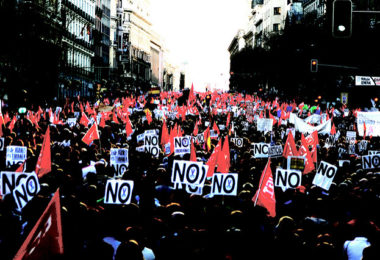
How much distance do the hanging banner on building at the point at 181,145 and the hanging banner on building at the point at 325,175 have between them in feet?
15.7

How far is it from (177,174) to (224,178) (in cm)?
99

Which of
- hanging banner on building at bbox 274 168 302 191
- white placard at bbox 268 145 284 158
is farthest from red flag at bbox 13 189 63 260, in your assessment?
white placard at bbox 268 145 284 158

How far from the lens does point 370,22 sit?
69.9m

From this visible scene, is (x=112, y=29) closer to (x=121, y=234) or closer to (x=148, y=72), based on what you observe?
(x=148, y=72)

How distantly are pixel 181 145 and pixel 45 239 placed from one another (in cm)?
1265

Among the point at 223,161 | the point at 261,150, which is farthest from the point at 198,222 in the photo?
the point at 261,150

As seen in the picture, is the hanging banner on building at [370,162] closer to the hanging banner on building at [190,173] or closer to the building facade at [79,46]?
the hanging banner on building at [190,173]

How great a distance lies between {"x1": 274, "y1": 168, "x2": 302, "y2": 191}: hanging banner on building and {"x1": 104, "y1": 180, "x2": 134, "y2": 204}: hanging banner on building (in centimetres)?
314

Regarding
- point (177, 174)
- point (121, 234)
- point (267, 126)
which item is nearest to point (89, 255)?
point (121, 234)

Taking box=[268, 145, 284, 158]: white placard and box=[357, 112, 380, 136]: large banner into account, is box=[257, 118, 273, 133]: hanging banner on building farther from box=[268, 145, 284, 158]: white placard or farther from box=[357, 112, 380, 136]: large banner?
box=[268, 145, 284, 158]: white placard

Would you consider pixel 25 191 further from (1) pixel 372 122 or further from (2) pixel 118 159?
(1) pixel 372 122

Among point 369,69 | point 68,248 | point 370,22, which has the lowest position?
point 68,248

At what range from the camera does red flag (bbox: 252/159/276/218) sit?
35.3 ft

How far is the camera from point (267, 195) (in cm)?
1089
